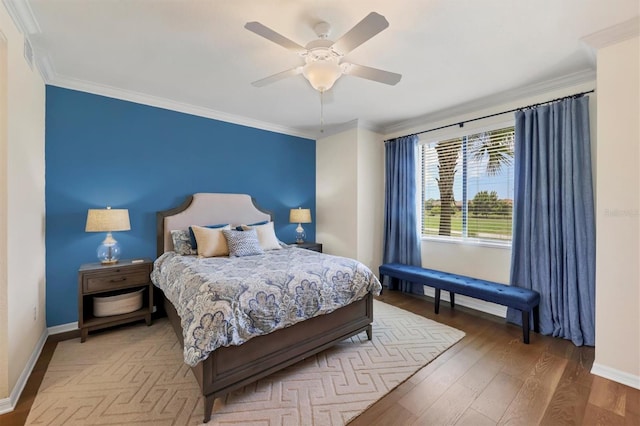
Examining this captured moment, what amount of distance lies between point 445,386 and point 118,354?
109 inches

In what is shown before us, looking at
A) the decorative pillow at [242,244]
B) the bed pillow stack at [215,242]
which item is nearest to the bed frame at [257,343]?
the bed pillow stack at [215,242]

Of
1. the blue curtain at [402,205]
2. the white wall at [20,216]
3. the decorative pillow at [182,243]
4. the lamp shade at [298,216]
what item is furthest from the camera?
the lamp shade at [298,216]

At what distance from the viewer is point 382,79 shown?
85.6 inches

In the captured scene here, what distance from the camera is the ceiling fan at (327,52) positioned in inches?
65.2

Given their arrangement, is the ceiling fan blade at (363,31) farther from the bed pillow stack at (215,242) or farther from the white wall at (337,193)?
the white wall at (337,193)

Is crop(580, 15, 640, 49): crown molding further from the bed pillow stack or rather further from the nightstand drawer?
the nightstand drawer

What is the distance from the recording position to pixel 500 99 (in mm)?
3260

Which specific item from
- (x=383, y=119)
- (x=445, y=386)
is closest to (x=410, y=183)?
(x=383, y=119)

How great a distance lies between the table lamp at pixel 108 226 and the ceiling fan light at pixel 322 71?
2358mm

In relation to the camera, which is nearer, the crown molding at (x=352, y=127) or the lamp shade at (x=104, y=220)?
the lamp shade at (x=104, y=220)

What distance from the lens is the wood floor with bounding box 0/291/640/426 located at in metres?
1.71

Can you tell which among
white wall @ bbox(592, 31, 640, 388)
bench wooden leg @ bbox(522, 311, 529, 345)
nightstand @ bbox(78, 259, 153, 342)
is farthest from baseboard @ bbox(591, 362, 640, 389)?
nightstand @ bbox(78, 259, 153, 342)

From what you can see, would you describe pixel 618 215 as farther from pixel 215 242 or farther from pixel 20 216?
pixel 20 216

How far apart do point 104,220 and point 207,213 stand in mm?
1152
